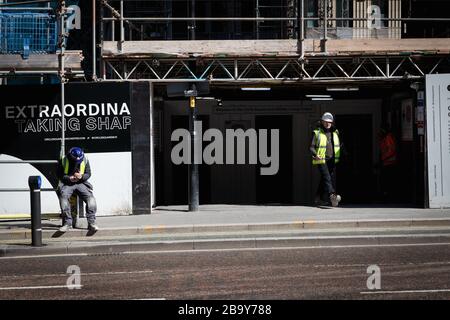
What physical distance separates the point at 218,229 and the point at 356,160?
8573 mm

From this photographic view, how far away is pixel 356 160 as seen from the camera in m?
21.6

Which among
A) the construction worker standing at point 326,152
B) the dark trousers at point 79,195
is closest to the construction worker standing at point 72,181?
the dark trousers at point 79,195

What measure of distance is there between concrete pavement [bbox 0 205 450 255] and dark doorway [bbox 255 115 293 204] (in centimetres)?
540

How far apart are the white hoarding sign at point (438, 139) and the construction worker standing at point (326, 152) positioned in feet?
6.77

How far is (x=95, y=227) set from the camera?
13844 mm

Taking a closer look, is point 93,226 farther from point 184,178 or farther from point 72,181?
point 184,178

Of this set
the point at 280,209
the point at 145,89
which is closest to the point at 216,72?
the point at 145,89

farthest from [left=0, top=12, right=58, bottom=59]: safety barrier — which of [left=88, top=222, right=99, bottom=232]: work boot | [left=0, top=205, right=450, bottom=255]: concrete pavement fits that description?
[left=88, top=222, right=99, bottom=232]: work boot

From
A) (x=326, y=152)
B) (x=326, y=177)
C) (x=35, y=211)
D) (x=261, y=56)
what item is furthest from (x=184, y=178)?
(x=35, y=211)

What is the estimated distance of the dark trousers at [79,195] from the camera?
1400cm

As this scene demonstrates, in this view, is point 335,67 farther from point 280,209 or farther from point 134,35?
point 134,35

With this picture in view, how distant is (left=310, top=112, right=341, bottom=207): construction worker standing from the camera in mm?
16859

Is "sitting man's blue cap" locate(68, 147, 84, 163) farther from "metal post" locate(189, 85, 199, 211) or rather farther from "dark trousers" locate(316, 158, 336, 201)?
"dark trousers" locate(316, 158, 336, 201)
